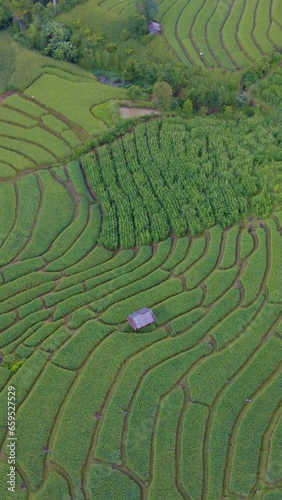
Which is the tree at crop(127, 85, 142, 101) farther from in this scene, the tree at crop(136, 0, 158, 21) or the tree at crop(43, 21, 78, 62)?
the tree at crop(136, 0, 158, 21)

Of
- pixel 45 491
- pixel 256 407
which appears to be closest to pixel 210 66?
pixel 256 407

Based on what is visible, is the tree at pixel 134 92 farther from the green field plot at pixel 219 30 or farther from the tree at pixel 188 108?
the green field plot at pixel 219 30

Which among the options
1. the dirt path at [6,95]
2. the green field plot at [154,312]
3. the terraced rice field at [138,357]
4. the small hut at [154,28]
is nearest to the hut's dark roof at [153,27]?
the small hut at [154,28]

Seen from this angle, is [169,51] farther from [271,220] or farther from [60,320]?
[60,320]

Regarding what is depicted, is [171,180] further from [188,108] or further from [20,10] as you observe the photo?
[20,10]

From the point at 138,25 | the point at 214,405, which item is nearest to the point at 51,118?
the point at 138,25
